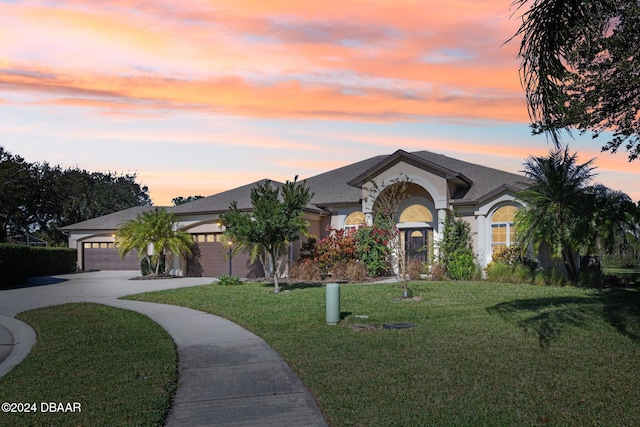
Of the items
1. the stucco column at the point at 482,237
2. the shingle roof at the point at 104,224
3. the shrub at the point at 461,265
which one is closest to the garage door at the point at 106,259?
the shingle roof at the point at 104,224

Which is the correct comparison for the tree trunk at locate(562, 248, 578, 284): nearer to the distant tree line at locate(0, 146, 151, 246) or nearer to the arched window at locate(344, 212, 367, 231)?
the arched window at locate(344, 212, 367, 231)

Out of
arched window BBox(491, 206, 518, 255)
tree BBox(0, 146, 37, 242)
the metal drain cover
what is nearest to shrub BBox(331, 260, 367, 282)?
arched window BBox(491, 206, 518, 255)

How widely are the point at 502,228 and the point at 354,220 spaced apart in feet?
22.7

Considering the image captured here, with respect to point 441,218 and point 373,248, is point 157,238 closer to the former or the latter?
point 373,248

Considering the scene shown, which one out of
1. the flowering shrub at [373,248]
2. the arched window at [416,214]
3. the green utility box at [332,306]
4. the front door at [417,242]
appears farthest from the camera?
the arched window at [416,214]

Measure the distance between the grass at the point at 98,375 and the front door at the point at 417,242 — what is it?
1500cm

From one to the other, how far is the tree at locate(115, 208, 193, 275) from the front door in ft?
35.3

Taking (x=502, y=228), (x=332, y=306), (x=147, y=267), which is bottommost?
(x=147, y=267)

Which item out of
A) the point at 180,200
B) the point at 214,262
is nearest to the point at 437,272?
the point at 214,262

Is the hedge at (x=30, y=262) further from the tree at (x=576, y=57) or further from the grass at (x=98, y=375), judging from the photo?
the tree at (x=576, y=57)

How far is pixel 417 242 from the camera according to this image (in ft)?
81.2

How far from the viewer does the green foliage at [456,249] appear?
21.6 m

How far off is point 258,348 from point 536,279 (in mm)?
13514

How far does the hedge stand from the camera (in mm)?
23562
